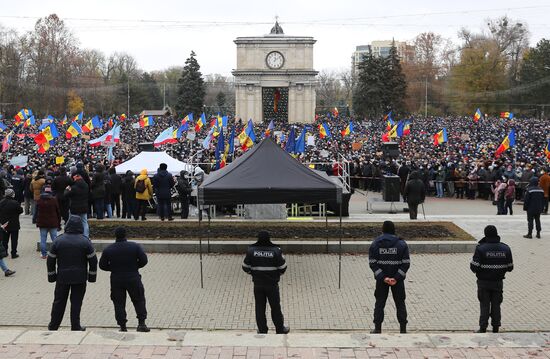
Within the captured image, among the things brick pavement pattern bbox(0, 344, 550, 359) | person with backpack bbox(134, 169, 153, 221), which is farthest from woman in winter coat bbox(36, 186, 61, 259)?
brick pavement pattern bbox(0, 344, 550, 359)

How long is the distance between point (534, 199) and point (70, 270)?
36.9ft

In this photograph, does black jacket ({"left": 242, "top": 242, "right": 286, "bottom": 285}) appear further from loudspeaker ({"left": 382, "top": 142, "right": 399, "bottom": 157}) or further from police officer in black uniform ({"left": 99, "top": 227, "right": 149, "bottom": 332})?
loudspeaker ({"left": 382, "top": 142, "right": 399, "bottom": 157})

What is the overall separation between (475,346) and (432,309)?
3.10 meters

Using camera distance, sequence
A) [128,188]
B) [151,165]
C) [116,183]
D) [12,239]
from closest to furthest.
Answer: [12,239]
[128,188]
[116,183]
[151,165]

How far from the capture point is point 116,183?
18438 millimetres

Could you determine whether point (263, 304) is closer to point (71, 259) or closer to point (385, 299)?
point (385, 299)

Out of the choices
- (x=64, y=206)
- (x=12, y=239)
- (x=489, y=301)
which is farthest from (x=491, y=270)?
(x=64, y=206)

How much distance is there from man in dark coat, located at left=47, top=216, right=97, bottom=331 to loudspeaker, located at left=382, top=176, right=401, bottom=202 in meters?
14.4

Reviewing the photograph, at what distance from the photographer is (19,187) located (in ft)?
66.1

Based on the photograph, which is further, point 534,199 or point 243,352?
point 534,199

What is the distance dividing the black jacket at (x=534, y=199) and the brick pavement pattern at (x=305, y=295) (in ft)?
4.36

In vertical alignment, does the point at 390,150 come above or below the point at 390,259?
above

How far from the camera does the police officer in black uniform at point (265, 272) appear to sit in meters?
8.27

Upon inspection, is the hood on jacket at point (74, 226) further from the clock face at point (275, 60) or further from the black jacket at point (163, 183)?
the clock face at point (275, 60)
